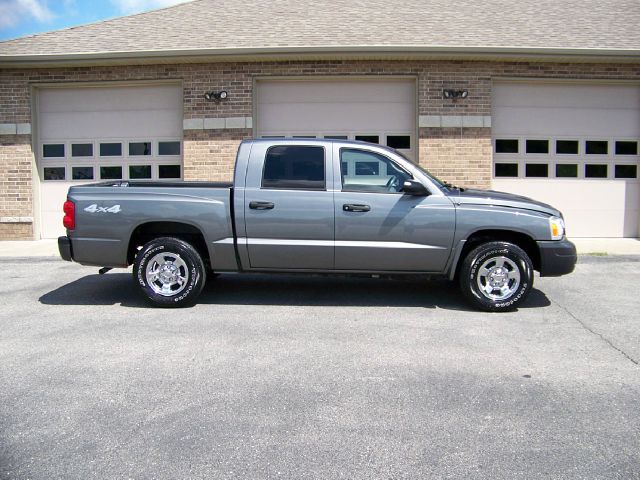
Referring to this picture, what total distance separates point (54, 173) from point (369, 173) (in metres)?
8.90

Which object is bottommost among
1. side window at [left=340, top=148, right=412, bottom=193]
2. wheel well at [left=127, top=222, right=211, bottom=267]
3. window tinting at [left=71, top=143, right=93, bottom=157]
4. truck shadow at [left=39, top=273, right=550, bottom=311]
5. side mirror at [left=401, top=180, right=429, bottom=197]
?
truck shadow at [left=39, top=273, right=550, bottom=311]

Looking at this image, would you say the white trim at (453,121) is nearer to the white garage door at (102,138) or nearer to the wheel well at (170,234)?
the white garage door at (102,138)

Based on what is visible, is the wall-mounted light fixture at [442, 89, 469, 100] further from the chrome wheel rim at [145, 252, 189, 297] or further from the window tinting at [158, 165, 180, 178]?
the chrome wheel rim at [145, 252, 189, 297]

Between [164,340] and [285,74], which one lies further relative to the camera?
[285,74]

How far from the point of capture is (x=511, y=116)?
39.0ft

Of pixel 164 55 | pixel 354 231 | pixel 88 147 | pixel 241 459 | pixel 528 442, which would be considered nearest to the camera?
pixel 241 459

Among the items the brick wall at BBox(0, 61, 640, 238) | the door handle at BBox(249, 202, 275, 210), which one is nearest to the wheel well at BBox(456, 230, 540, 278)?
the door handle at BBox(249, 202, 275, 210)

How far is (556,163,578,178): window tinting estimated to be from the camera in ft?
39.5

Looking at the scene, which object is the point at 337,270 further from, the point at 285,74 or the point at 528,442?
the point at 285,74

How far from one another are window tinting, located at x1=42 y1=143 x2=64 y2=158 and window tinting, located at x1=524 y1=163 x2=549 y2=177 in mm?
10178

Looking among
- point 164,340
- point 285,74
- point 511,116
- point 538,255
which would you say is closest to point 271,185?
point 164,340

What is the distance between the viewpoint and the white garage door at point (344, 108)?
11797 millimetres

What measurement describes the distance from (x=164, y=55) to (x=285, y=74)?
8.02ft

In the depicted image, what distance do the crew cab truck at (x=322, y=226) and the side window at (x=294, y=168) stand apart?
1 cm
